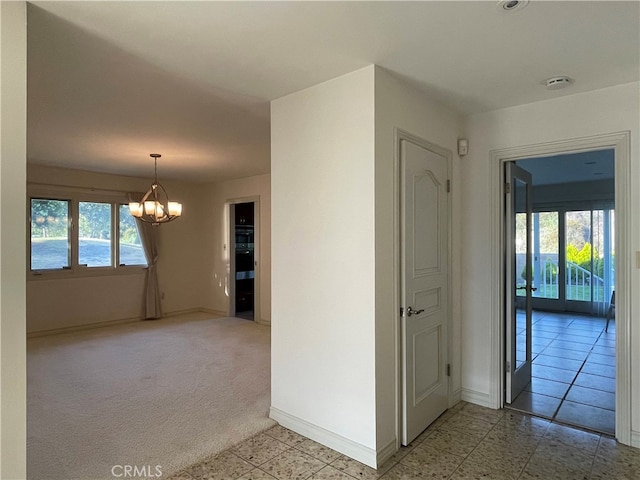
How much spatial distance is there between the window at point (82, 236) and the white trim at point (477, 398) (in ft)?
18.0

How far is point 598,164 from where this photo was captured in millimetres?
5730

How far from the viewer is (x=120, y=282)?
6418 millimetres

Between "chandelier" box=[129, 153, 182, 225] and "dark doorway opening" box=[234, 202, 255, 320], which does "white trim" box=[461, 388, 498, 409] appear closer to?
"chandelier" box=[129, 153, 182, 225]

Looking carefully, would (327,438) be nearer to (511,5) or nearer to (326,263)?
(326,263)

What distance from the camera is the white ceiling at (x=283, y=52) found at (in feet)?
5.98

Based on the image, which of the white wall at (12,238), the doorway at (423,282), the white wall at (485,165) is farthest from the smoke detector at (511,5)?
the white wall at (12,238)

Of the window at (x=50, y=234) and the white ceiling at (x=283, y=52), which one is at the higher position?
the white ceiling at (x=283, y=52)

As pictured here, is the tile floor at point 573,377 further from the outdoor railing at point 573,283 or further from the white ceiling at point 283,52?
the white ceiling at point 283,52

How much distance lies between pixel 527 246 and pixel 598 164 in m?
3.28

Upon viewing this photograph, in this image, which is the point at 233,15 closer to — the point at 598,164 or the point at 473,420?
the point at 473,420

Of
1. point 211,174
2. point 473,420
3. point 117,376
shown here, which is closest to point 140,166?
point 211,174

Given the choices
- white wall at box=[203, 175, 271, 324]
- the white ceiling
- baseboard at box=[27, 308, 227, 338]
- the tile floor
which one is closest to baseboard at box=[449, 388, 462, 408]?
the tile floor

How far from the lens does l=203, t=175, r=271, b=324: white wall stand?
6430 millimetres

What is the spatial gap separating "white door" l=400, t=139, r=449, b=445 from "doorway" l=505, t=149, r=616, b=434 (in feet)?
2.09
